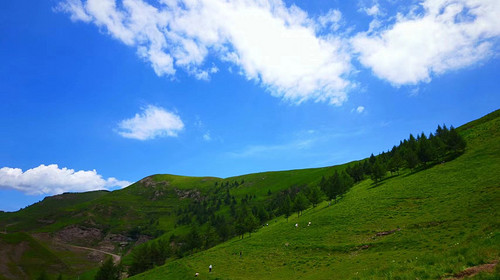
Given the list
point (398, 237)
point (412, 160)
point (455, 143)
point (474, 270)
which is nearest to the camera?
point (474, 270)

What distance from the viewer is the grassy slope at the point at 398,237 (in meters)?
21.4

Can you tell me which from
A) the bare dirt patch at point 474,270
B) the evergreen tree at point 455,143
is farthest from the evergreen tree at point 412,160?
the bare dirt patch at point 474,270

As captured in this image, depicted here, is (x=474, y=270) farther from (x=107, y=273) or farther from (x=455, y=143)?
(x=107, y=273)

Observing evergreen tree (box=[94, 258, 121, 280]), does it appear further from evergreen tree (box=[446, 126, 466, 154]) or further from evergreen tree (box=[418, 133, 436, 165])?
evergreen tree (box=[446, 126, 466, 154])

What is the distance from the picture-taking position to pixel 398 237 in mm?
41156

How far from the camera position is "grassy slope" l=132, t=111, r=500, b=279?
70.3 feet

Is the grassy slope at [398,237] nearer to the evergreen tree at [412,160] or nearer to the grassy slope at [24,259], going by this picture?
the evergreen tree at [412,160]

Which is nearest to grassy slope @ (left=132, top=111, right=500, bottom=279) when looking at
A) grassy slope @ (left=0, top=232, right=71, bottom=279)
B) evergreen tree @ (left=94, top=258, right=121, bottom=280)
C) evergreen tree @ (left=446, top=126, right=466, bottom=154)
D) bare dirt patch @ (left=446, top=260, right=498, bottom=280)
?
bare dirt patch @ (left=446, top=260, right=498, bottom=280)

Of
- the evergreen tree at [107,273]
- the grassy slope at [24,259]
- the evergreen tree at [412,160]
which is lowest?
the evergreen tree at [107,273]

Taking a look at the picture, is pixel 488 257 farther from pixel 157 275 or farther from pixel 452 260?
pixel 157 275

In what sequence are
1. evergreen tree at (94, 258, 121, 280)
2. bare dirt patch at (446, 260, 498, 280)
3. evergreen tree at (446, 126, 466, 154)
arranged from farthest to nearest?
evergreen tree at (94, 258, 121, 280)
evergreen tree at (446, 126, 466, 154)
bare dirt patch at (446, 260, 498, 280)

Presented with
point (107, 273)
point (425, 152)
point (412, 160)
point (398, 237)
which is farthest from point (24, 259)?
point (425, 152)

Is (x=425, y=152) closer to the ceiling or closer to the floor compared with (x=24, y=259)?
closer to the ceiling

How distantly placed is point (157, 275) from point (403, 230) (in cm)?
5636
